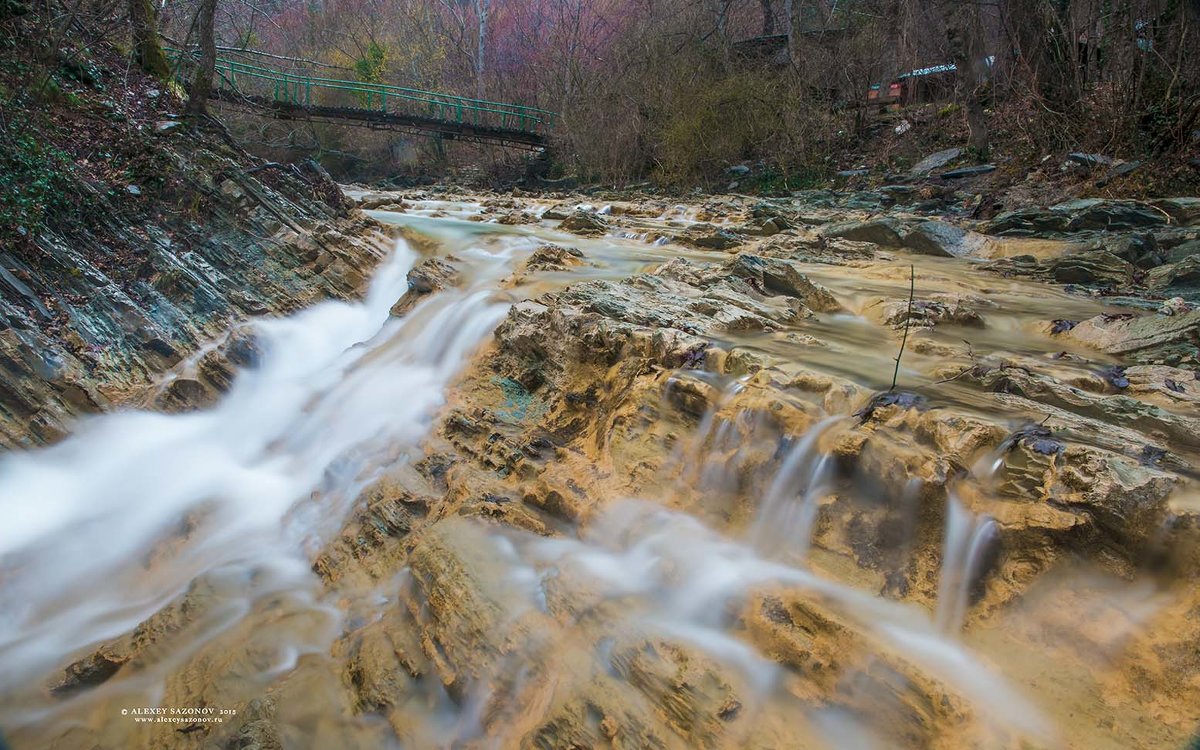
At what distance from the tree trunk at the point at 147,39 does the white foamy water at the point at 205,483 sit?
499cm

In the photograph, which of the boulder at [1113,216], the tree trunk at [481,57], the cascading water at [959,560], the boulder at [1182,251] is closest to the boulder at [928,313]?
the cascading water at [959,560]

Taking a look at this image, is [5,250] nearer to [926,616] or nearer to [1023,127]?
[926,616]

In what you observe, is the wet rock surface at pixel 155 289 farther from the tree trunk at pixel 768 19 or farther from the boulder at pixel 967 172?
the tree trunk at pixel 768 19

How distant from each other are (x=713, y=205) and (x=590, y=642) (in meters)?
12.3

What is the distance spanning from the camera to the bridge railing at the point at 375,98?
814 inches

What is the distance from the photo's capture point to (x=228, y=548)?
4.01m

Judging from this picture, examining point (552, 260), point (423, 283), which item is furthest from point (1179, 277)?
point (423, 283)

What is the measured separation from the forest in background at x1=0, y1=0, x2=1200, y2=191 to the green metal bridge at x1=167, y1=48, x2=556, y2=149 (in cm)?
103

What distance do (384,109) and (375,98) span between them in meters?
6.94

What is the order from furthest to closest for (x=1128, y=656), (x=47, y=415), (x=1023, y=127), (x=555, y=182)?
(x=555, y=182) → (x=1023, y=127) → (x=47, y=415) → (x=1128, y=656)

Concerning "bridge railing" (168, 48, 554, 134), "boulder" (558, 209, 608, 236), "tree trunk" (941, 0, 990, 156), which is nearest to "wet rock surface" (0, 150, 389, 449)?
"boulder" (558, 209, 608, 236)

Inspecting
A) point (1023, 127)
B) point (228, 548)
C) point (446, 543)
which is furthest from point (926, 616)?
point (1023, 127)

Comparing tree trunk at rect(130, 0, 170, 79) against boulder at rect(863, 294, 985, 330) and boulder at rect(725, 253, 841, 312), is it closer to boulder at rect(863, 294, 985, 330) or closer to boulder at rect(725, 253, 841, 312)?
boulder at rect(725, 253, 841, 312)

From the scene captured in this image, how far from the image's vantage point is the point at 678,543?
10.6 ft
